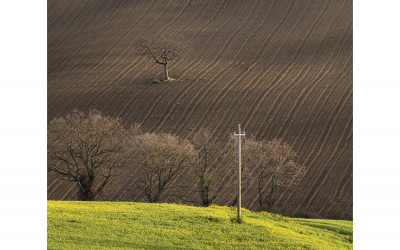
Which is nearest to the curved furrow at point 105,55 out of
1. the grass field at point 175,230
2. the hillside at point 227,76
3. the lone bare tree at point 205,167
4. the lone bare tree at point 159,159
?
the hillside at point 227,76

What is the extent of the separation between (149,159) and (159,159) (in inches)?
27.9

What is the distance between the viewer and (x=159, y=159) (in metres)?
42.5

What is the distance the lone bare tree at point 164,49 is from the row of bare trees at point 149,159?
29.2 metres

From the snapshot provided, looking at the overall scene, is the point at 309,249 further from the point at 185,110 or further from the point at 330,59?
the point at 330,59

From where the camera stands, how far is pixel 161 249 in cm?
2409

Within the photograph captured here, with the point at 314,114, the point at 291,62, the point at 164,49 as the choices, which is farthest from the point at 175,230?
the point at 164,49

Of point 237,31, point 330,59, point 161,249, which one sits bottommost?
point 161,249

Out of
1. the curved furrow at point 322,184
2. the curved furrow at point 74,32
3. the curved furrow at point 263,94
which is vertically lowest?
the curved furrow at point 322,184

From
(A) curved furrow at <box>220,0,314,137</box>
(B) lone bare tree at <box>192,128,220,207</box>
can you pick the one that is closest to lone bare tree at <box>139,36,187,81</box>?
(A) curved furrow at <box>220,0,314,137</box>

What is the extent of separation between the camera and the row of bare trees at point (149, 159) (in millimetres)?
42656

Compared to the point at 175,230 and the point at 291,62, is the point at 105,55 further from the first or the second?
the point at 175,230

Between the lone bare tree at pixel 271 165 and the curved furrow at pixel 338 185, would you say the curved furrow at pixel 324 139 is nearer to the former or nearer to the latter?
the curved furrow at pixel 338 185

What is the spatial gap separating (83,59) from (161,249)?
59.7 metres
